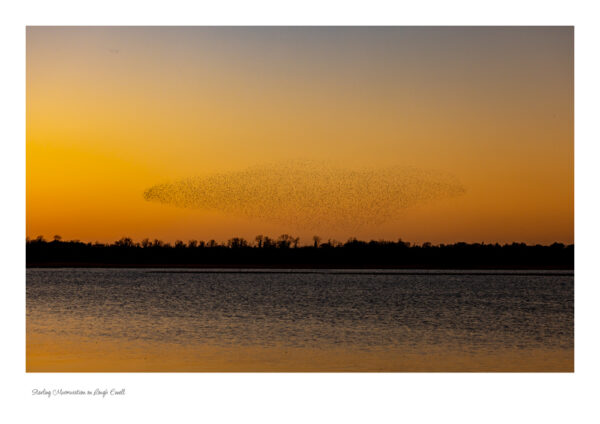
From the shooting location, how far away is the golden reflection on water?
17578mm

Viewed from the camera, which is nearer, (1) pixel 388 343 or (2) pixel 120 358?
(2) pixel 120 358

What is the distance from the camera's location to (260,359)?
1873cm

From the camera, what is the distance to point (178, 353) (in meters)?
19.6

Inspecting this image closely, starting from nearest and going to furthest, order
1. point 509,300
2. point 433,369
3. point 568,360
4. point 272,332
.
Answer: point 433,369, point 568,360, point 272,332, point 509,300

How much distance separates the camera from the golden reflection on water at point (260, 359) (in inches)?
692

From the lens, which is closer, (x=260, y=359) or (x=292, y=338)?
(x=260, y=359)

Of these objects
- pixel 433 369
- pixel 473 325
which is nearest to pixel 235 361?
pixel 433 369
